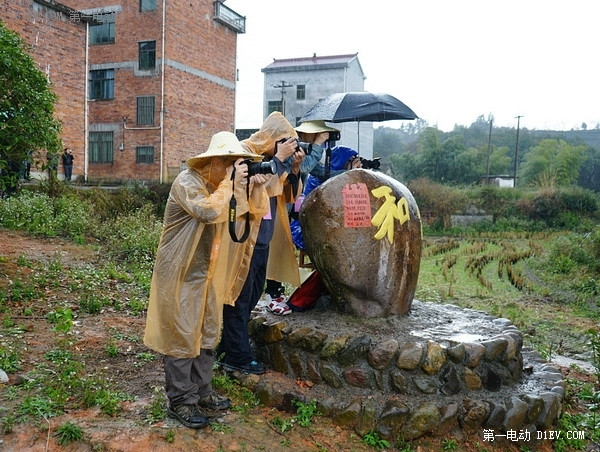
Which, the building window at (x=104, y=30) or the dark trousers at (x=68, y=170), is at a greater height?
the building window at (x=104, y=30)

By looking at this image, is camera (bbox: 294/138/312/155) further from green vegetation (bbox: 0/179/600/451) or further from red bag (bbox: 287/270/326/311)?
green vegetation (bbox: 0/179/600/451)

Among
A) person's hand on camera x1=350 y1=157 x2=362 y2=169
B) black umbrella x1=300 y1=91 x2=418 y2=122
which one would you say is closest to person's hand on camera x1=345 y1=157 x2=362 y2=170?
person's hand on camera x1=350 y1=157 x2=362 y2=169

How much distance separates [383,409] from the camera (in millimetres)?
3400

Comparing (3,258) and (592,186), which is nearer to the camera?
(3,258)

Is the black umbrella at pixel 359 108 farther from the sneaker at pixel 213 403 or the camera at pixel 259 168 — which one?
the sneaker at pixel 213 403

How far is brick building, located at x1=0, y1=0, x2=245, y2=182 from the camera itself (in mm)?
18578

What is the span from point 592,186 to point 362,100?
35.0 meters

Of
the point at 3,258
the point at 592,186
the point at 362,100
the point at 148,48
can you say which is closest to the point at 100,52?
the point at 148,48

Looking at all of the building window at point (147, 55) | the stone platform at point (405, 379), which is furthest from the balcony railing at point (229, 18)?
the stone platform at point (405, 379)

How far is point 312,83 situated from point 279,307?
2393 centimetres

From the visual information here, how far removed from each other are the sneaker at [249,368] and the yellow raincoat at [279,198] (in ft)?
2.42

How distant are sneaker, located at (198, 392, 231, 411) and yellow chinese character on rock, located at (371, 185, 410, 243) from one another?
63.7 inches

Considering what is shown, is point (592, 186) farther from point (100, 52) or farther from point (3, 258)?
point (3, 258)

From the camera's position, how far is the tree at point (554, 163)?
28.6m
